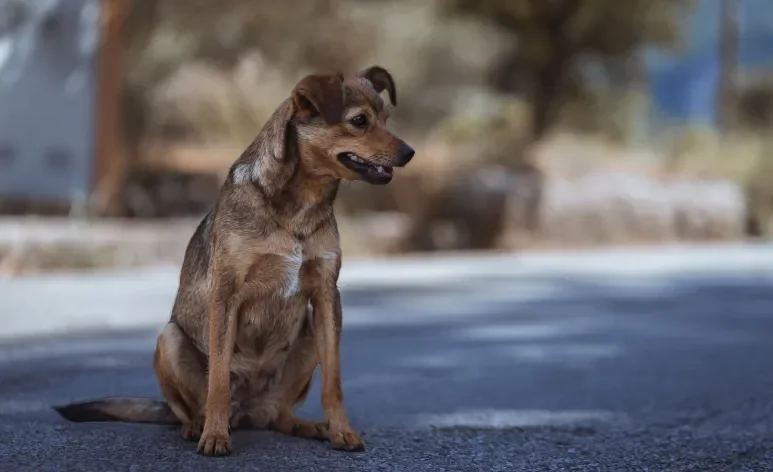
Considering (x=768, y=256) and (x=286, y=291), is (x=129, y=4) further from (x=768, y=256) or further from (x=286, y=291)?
(x=286, y=291)

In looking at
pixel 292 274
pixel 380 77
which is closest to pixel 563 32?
pixel 380 77

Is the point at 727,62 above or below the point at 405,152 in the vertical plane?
above

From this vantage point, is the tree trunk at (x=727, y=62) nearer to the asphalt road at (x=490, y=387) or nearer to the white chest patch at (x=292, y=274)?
the asphalt road at (x=490, y=387)

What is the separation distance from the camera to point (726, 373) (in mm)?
7305

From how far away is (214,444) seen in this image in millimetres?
4301

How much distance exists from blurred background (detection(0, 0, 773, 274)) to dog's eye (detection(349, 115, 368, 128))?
8.77 metres

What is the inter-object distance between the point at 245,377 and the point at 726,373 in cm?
383

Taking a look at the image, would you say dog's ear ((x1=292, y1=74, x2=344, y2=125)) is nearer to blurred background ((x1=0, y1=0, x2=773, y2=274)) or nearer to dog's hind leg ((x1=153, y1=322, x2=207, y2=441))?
dog's hind leg ((x1=153, y1=322, x2=207, y2=441))

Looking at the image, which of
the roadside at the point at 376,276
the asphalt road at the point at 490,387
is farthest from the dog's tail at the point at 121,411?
the roadside at the point at 376,276

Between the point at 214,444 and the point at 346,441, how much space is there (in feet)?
1.79

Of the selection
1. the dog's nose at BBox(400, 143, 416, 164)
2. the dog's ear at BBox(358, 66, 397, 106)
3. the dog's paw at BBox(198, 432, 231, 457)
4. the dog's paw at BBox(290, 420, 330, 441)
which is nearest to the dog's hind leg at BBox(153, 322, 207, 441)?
the dog's paw at BBox(198, 432, 231, 457)

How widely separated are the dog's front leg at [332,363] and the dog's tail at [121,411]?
0.73 m

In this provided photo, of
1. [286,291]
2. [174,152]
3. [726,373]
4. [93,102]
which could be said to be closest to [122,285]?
[93,102]

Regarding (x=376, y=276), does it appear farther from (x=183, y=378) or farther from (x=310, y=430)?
(x=183, y=378)
